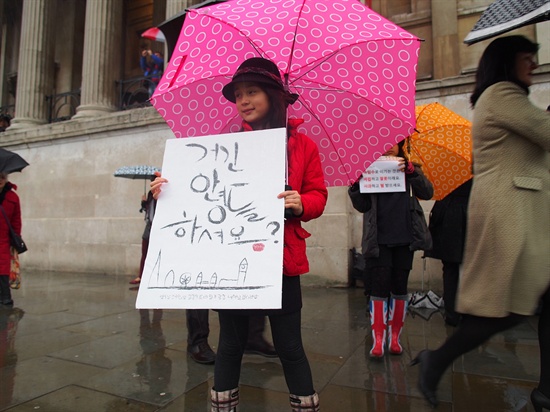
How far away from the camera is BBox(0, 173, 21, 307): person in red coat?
5844 millimetres

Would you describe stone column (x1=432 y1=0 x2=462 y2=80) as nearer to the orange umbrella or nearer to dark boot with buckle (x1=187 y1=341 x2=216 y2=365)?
the orange umbrella

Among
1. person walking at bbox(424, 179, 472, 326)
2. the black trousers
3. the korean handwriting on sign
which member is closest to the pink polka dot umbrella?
the korean handwriting on sign

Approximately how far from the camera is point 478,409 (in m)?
2.62

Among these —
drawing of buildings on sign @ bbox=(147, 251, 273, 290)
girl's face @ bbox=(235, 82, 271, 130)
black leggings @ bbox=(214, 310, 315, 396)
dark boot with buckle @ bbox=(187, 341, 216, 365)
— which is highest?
girl's face @ bbox=(235, 82, 271, 130)

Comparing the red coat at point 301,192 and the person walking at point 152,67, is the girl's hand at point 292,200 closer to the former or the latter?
the red coat at point 301,192

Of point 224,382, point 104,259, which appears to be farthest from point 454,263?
point 104,259

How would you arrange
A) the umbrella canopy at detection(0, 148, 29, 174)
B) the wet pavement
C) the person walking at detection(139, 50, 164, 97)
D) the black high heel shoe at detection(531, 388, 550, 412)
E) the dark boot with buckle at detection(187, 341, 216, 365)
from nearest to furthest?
the black high heel shoe at detection(531, 388, 550, 412), the wet pavement, the dark boot with buckle at detection(187, 341, 216, 365), the umbrella canopy at detection(0, 148, 29, 174), the person walking at detection(139, 50, 164, 97)

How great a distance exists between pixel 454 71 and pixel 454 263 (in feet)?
14.7

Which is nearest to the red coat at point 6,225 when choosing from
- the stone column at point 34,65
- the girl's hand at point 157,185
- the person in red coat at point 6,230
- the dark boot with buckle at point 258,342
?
the person in red coat at point 6,230

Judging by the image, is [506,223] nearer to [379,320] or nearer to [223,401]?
[223,401]

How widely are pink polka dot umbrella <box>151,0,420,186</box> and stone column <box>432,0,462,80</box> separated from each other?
5.95 metres

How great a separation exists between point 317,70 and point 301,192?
0.74 m

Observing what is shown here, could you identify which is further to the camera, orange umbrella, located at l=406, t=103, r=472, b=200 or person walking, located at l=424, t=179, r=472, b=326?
person walking, located at l=424, t=179, r=472, b=326

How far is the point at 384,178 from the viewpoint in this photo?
141 inches
